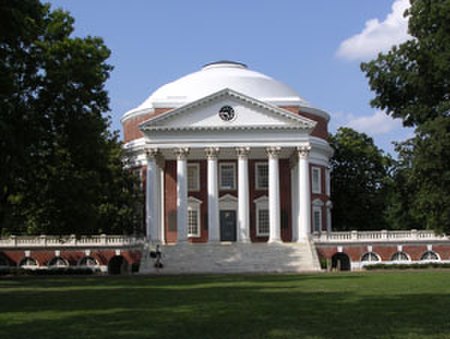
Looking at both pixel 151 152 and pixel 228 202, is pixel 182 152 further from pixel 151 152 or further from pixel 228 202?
pixel 228 202

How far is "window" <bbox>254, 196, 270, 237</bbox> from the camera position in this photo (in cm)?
6306

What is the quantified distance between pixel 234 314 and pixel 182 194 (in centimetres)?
4008

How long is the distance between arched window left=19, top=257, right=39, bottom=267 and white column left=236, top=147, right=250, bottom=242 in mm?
15785

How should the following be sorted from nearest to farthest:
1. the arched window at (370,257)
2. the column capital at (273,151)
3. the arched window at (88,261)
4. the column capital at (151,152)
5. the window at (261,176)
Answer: the arched window at (88,261) → the arched window at (370,257) → the column capital at (273,151) → the column capital at (151,152) → the window at (261,176)

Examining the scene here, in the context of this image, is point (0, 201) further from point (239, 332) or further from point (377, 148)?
point (377, 148)

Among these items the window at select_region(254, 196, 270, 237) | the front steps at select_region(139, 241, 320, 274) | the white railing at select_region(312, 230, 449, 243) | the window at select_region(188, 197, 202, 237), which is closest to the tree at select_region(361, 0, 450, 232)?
the front steps at select_region(139, 241, 320, 274)

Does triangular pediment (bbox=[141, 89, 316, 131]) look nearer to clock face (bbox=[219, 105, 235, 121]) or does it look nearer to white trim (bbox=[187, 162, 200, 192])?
clock face (bbox=[219, 105, 235, 121])

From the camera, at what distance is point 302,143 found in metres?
57.6

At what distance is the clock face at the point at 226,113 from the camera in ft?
191

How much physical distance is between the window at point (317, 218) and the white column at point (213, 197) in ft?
37.0

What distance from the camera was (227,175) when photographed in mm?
63594

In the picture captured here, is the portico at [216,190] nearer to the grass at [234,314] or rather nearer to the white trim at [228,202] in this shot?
the white trim at [228,202]

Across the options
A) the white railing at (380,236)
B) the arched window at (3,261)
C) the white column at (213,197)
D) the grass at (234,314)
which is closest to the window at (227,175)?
the white column at (213,197)

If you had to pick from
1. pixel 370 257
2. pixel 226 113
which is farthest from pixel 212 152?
pixel 370 257
